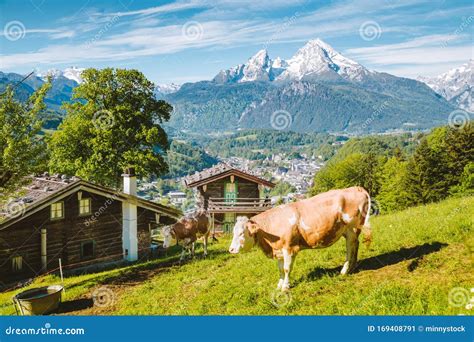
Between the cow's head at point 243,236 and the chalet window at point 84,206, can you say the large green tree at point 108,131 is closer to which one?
the chalet window at point 84,206

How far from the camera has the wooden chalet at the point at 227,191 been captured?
3087 centimetres

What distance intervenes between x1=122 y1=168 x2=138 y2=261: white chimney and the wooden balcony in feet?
35.0

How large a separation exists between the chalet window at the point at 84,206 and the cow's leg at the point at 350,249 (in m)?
14.0

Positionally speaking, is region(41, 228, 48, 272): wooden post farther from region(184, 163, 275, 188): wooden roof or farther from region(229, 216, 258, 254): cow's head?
region(184, 163, 275, 188): wooden roof

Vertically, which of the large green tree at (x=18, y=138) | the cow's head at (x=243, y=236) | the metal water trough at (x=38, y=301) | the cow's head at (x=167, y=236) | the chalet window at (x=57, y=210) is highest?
the large green tree at (x=18, y=138)

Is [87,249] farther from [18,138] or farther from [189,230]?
[18,138]

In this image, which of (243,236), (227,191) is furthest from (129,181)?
(243,236)

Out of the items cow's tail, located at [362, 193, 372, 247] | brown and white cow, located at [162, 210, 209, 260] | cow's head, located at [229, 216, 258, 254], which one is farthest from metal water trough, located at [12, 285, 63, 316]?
cow's tail, located at [362, 193, 372, 247]

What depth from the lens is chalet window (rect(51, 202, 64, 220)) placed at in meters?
17.9

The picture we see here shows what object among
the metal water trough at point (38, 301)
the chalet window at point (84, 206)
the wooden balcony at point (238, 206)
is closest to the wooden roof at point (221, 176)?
the wooden balcony at point (238, 206)

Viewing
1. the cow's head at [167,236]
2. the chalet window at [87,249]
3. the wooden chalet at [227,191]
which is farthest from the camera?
the wooden chalet at [227,191]
